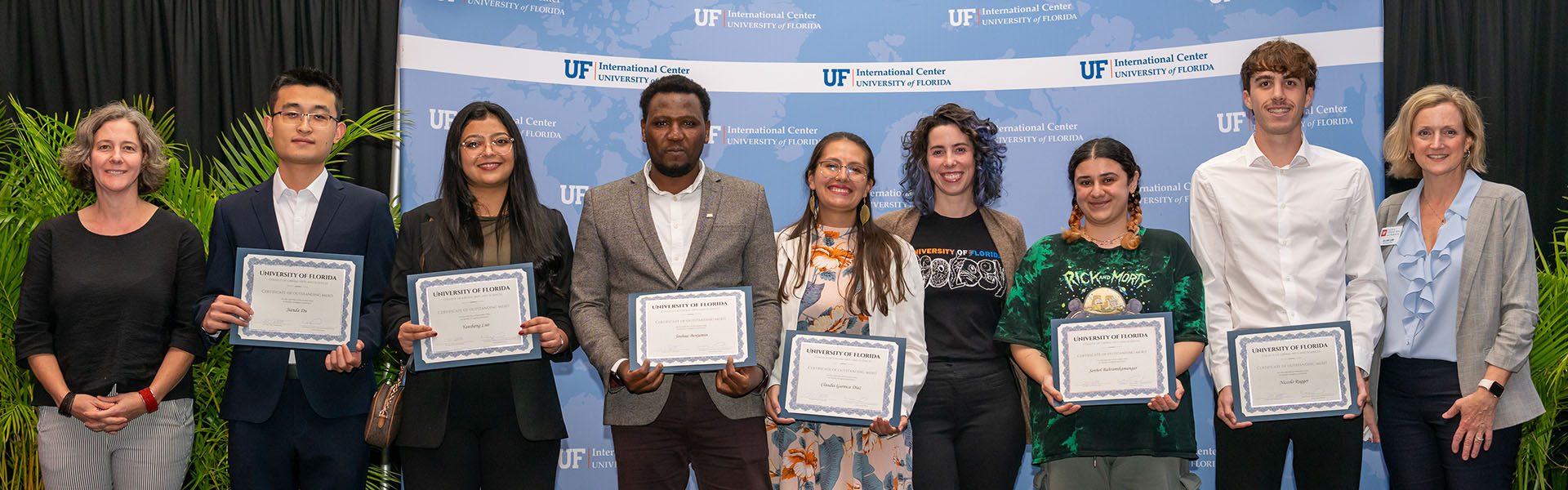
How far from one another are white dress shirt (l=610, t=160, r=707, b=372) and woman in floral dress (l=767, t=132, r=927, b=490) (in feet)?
1.11

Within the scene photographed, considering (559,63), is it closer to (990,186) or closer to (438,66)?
(438,66)

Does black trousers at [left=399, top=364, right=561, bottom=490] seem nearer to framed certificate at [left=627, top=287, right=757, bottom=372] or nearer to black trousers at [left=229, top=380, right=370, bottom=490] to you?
black trousers at [left=229, top=380, right=370, bottom=490]

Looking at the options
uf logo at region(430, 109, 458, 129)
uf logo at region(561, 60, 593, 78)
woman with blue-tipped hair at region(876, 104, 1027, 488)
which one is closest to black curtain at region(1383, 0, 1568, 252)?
woman with blue-tipped hair at region(876, 104, 1027, 488)

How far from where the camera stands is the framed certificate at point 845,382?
283cm

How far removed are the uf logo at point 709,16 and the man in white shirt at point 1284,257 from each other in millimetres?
2661

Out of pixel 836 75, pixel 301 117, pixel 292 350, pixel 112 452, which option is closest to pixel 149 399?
pixel 112 452

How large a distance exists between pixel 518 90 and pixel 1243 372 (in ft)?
11.6

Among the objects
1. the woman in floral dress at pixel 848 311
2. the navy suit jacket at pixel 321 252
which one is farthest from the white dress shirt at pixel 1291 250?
the navy suit jacket at pixel 321 252

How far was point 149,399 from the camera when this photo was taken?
2975 millimetres

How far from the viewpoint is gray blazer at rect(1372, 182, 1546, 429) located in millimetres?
3143

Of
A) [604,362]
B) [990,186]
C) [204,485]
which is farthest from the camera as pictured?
[204,485]

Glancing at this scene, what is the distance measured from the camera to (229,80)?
15.3 feet

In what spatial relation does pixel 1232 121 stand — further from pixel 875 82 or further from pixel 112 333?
pixel 112 333

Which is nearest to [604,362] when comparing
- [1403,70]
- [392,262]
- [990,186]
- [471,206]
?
[471,206]
